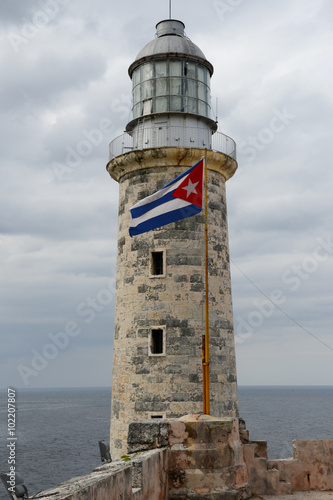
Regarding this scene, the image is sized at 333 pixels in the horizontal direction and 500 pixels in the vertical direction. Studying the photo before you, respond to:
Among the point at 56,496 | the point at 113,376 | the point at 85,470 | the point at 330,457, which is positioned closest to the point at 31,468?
the point at 85,470

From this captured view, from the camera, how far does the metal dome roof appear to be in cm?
1780

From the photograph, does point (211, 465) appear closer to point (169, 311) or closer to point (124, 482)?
point (124, 482)

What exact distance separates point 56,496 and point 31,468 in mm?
42287

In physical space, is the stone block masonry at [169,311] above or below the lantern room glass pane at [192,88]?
below

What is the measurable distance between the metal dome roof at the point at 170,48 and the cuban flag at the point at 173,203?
24.6ft

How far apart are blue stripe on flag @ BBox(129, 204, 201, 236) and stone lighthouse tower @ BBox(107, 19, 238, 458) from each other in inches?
160

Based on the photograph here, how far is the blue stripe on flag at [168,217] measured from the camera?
11.7m

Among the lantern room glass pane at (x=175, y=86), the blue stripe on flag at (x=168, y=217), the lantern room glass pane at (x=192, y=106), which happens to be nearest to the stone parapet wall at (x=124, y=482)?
the blue stripe on flag at (x=168, y=217)

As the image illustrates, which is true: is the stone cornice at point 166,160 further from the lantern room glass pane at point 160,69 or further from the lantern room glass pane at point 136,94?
the lantern room glass pane at point 160,69

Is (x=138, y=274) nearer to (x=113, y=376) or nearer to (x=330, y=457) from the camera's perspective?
(x=113, y=376)

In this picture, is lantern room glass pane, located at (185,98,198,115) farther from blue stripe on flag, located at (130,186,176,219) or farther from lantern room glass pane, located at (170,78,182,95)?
blue stripe on flag, located at (130,186,176,219)

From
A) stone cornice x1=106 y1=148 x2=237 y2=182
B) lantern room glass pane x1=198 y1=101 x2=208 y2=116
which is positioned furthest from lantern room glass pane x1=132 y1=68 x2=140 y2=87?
stone cornice x1=106 y1=148 x2=237 y2=182

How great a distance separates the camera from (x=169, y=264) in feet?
53.4

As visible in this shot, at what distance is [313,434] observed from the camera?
6366 cm
